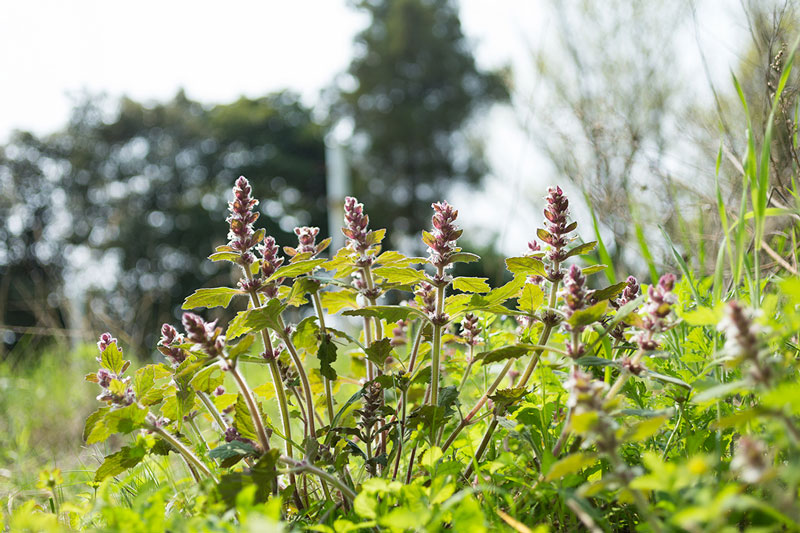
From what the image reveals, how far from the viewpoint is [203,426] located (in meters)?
2.72

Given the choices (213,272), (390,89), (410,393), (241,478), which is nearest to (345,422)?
(410,393)

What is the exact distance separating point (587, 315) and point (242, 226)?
0.70 metres

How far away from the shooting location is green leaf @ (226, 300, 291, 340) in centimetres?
105

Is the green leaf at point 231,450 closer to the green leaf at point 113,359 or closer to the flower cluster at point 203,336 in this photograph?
the flower cluster at point 203,336

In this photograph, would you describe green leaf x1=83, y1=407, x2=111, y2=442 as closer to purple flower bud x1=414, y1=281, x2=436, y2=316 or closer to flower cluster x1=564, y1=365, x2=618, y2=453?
purple flower bud x1=414, y1=281, x2=436, y2=316

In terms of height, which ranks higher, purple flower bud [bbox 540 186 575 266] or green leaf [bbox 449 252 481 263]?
purple flower bud [bbox 540 186 575 266]

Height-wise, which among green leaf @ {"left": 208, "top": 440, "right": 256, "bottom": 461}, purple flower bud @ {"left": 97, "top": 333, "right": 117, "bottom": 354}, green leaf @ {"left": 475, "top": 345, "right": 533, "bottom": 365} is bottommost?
green leaf @ {"left": 208, "top": 440, "right": 256, "bottom": 461}

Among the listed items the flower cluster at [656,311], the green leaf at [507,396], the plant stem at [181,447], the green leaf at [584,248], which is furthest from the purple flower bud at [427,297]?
the plant stem at [181,447]

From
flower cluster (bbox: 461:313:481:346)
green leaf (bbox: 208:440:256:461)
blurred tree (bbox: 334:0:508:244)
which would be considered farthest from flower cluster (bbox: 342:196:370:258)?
blurred tree (bbox: 334:0:508:244)

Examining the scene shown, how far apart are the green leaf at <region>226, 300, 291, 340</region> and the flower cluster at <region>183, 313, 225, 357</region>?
58 mm

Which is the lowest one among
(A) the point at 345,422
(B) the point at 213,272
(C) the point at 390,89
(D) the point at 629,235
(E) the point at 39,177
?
(B) the point at 213,272

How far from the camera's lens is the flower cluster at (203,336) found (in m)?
0.99

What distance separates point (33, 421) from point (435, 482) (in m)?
3.18

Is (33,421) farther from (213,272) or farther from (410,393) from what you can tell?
(213,272)
